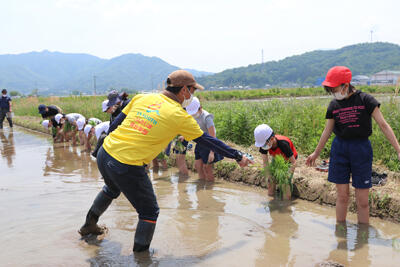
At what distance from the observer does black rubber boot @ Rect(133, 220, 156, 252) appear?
332 centimetres

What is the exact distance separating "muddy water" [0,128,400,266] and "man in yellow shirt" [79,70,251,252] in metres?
0.60

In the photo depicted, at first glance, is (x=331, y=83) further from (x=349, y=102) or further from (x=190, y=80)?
(x=190, y=80)

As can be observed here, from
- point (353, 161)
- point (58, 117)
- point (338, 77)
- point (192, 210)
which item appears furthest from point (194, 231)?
point (58, 117)

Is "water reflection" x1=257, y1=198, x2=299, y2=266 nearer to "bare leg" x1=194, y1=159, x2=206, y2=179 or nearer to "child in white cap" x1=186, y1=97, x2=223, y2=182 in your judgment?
"child in white cap" x1=186, y1=97, x2=223, y2=182

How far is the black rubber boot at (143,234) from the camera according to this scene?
3.32 m

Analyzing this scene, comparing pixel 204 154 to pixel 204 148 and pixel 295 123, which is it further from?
pixel 295 123

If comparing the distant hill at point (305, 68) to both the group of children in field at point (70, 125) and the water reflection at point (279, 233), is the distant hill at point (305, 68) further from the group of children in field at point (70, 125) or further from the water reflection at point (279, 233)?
the water reflection at point (279, 233)

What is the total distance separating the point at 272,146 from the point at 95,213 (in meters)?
2.51

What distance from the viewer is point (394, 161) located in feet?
18.3

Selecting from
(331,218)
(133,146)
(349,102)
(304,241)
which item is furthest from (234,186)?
(133,146)

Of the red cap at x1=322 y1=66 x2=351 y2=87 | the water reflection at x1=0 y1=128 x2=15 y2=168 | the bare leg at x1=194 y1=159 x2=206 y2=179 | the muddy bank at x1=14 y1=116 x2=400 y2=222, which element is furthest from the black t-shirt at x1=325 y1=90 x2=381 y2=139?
the water reflection at x1=0 y1=128 x2=15 y2=168

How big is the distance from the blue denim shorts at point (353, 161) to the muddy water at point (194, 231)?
60 centimetres

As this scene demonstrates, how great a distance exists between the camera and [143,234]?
11.0 feet

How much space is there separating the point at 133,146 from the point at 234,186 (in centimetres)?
329
